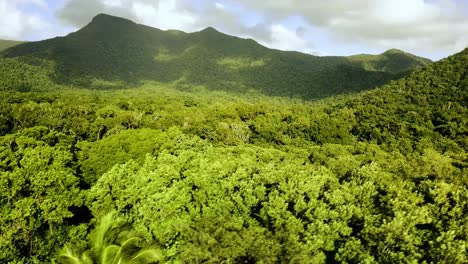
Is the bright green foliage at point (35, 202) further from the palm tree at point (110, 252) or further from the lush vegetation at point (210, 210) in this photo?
the palm tree at point (110, 252)

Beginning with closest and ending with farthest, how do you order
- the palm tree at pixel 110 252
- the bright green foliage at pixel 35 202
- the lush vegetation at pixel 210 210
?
the palm tree at pixel 110 252 → the lush vegetation at pixel 210 210 → the bright green foliage at pixel 35 202

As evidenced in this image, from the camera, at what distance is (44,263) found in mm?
22312

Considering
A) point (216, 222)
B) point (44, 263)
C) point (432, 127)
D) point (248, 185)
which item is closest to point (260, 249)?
point (216, 222)

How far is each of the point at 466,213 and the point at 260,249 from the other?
16.0 meters

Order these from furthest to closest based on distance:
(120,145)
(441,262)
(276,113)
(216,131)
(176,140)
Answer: (276,113), (216,131), (176,140), (120,145), (441,262)

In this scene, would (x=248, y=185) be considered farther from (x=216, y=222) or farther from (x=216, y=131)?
(x=216, y=131)

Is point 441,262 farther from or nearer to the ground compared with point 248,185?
nearer to the ground

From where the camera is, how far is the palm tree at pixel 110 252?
14406mm

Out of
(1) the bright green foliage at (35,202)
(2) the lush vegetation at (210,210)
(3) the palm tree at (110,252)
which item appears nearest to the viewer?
(3) the palm tree at (110,252)

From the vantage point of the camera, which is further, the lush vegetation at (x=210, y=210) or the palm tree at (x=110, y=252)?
the lush vegetation at (x=210, y=210)

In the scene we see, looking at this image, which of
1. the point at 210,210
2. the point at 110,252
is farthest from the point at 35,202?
the point at 110,252

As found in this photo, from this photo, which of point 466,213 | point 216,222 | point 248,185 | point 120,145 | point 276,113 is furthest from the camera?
point 276,113

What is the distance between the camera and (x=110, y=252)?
14.6 m

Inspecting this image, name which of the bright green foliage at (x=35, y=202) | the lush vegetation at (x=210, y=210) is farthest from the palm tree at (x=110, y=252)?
the bright green foliage at (x=35, y=202)
